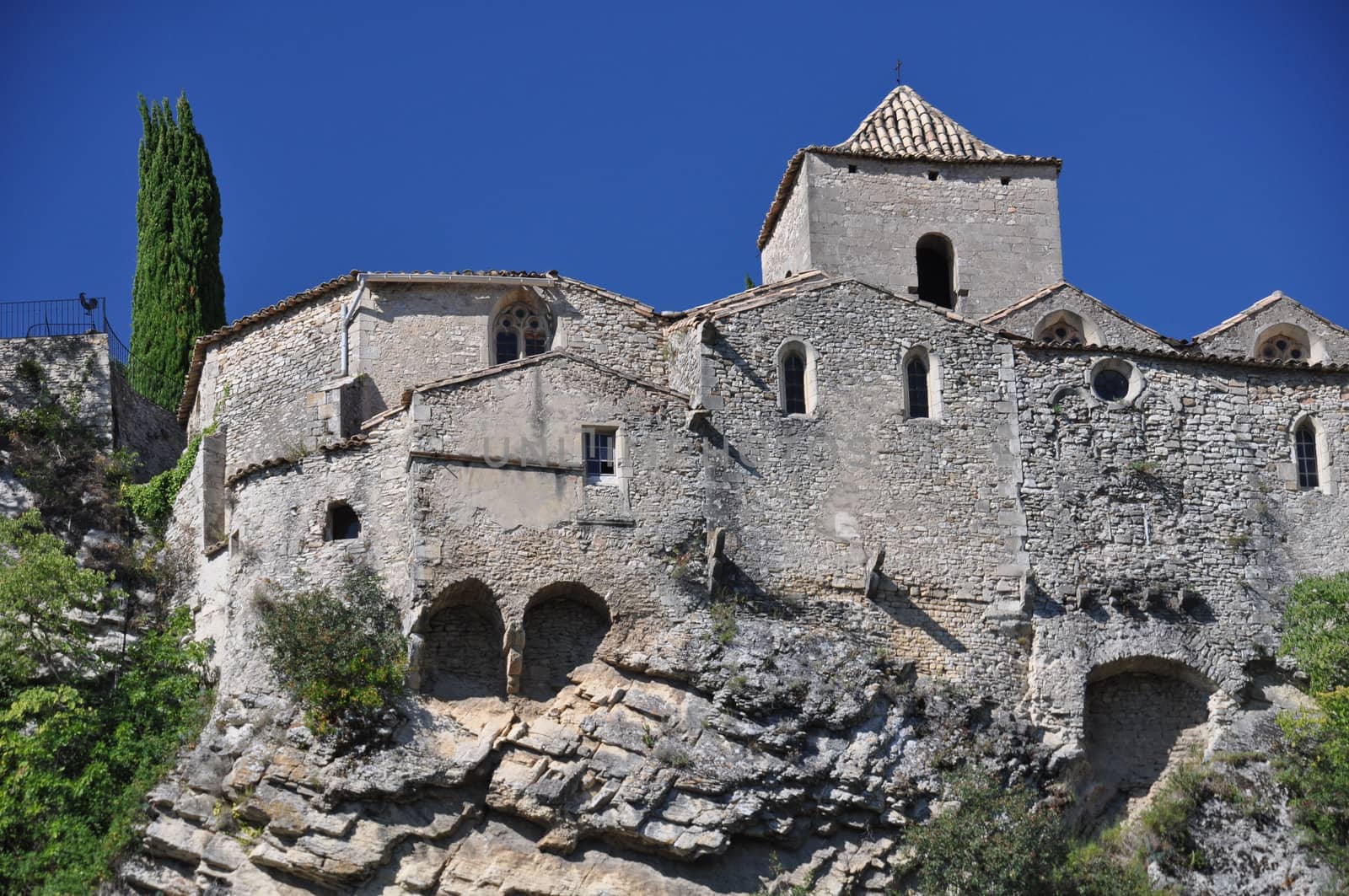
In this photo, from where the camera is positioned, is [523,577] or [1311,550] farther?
[1311,550]

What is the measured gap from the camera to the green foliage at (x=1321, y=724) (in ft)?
128

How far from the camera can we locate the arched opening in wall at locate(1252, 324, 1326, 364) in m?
47.9

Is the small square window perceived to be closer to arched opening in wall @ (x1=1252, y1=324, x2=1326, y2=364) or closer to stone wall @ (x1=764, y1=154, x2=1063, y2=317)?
stone wall @ (x1=764, y1=154, x2=1063, y2=317)

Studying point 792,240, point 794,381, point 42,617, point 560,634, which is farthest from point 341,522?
point 792,240

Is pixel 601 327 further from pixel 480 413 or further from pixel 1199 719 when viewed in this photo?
pixel 1199 719

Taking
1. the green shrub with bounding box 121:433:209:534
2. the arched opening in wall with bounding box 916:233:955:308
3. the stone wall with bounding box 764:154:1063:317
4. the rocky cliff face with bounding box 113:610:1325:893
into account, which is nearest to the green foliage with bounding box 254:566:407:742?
the rocky cliff face with bounding box 113:610:1325:893

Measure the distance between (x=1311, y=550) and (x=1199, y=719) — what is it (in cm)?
451

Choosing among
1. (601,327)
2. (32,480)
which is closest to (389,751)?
(601,327)

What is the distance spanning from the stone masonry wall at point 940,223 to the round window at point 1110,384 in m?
5.22

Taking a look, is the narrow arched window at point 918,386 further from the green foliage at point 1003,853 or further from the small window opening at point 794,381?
the green foliage at point 1003,853

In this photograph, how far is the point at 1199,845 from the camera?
39.5m

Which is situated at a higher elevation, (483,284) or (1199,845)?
(483,284)

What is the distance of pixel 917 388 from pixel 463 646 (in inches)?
433

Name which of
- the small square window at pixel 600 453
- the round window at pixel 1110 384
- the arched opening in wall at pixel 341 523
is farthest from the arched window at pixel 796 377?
the arched opening in wall at pixel 341 523
